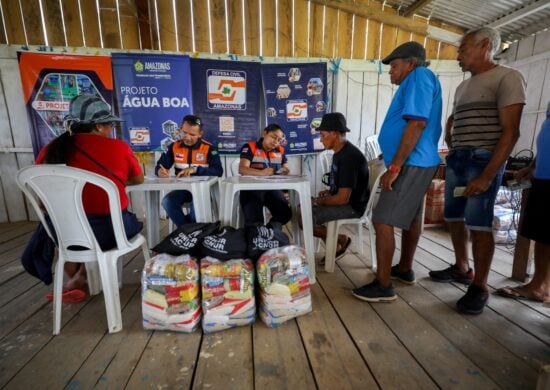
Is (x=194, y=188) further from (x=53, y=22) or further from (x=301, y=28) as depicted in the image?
(x=53, y=22)

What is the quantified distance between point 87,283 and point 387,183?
2047 mm

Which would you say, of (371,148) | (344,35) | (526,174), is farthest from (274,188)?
(344,35)

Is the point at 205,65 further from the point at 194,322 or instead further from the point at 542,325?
the point at 542,325

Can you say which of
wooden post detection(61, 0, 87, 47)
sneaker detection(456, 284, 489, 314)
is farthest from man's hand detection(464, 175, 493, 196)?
wooden post detection(61, 0, 87, 47)

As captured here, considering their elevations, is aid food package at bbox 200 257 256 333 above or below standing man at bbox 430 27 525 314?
below

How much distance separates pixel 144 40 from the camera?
3.32 meters

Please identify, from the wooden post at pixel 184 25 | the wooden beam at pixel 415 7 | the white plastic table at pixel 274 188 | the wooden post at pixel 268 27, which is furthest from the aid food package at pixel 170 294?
the wooden beam at pixel 415 7

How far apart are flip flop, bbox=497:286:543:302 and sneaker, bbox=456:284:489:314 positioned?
271mm

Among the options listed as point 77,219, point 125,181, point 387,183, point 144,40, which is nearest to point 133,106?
point 144,40

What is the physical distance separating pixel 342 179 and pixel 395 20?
3116mm

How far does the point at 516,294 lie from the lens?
1.68 meters

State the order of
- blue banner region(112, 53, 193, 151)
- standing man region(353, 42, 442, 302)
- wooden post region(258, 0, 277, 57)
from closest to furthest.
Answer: standing man region(353, 42, 442, 302)
blue banner region(112, 53, 193, 151)
wooden post region(258, 0, 277, 57)

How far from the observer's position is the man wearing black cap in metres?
1.90

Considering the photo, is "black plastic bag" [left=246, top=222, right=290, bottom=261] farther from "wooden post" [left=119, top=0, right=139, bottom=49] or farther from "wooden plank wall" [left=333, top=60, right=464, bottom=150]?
"wooden post" [left=119, top=0, right=139, bottom=49]
